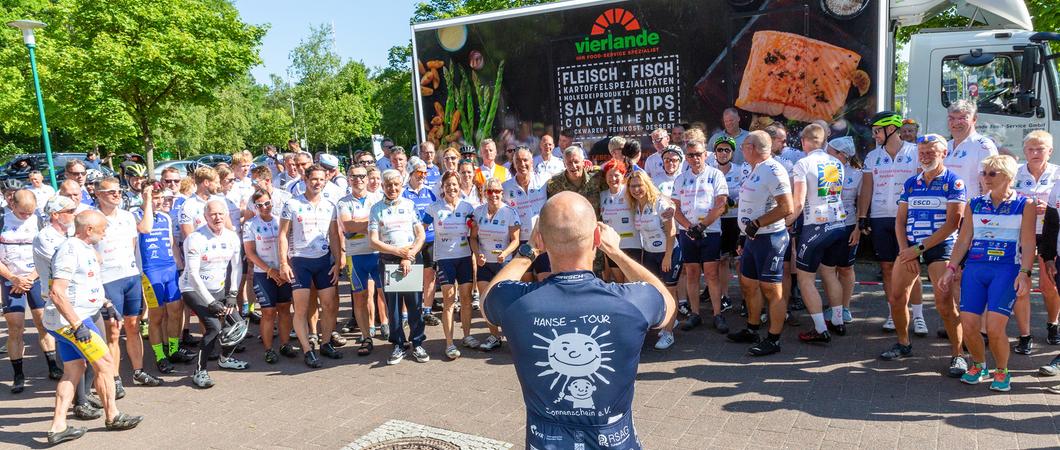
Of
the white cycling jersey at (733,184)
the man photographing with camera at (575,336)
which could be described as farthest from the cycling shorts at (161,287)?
the white cycling jersey at (733,184)

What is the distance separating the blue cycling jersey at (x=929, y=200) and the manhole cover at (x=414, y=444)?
3780 mm

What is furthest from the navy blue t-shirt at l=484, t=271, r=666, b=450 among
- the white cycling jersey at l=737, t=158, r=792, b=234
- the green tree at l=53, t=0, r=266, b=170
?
the green tree at l=53, t=0, r=266, b=170

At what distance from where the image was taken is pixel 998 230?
4379 millimetres

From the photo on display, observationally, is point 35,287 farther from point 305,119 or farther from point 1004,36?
point 305,119

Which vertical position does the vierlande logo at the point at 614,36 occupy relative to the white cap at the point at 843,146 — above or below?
above

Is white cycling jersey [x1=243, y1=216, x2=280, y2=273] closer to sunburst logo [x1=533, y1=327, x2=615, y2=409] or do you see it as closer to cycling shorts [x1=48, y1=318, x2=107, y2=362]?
cycling shorts [x1=48, y1=318, x2=107, y2=362]

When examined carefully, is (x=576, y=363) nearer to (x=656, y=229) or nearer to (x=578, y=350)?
(x=578, y=350)

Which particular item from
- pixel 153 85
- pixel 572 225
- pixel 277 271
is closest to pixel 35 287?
pixel 277 271

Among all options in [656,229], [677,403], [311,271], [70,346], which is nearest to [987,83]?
[656,229]

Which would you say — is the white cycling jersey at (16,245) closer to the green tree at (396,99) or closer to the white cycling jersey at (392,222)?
the white cycling jersey at (392,222)

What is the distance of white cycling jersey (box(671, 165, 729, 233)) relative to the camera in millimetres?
6176

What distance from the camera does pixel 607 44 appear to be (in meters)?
8.55

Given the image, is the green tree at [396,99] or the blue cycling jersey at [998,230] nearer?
the blue cycling jersey at [998,230]

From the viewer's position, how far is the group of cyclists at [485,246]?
4887mm
